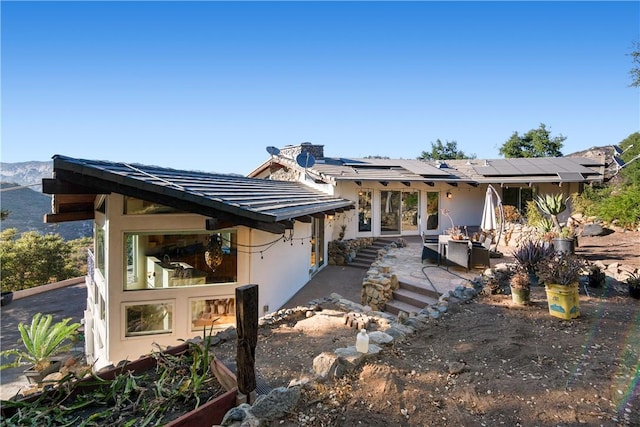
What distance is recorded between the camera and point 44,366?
7750mm

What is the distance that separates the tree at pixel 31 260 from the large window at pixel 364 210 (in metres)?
18.4

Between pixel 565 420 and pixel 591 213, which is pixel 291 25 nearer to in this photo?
pixel 565 420

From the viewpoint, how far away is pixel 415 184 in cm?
1662

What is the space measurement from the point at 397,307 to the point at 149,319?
19.6 ft

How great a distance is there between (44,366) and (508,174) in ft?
66.9

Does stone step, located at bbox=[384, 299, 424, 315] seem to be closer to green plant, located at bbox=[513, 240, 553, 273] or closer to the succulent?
the succulent

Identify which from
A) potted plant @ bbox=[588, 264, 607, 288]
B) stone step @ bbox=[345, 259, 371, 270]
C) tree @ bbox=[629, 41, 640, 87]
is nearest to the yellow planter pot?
potted plant @ bbox=[588, 264, 607, 288]

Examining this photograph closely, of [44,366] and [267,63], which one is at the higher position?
[267,63]

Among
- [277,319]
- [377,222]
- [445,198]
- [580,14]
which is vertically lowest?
[277,319]

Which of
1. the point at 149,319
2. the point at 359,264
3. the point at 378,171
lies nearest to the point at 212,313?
the point at 149,319

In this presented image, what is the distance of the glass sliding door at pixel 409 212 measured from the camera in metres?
16.7

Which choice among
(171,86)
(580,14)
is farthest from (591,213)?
(171,86)

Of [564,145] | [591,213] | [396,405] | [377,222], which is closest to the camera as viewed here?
[396,405]

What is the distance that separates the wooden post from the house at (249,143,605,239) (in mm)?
10683
